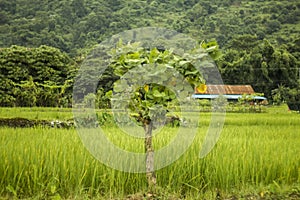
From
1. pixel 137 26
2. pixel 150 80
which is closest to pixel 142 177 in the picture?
pixel 150 80

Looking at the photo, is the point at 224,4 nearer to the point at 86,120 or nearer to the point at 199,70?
the point at 86,120

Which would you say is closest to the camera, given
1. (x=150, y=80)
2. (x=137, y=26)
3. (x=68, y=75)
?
(x=150, y=80)

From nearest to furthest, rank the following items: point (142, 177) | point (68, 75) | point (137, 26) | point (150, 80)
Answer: point (150, 80) < point (142, 177) < point (68, 75) < point (137, 26)

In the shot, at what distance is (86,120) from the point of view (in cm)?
586

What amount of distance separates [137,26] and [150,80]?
858 inches

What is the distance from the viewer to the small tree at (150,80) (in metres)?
2.18

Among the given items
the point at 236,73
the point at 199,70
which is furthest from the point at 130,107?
the point at 236,73

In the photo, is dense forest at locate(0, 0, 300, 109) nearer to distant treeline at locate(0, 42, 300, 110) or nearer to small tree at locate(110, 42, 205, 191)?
distant treeline at locate(0, 42, 300, 110)

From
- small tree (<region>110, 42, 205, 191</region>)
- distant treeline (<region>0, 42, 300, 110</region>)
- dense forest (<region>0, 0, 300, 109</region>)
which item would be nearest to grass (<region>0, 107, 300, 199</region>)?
small tree (<region>110, 42, 205, 191</region>)

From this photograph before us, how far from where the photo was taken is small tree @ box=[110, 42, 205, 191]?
7.16 feet

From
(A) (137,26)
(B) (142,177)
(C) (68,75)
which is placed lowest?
(B) (142,177)

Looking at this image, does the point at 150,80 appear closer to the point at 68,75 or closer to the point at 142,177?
the point at 142,177

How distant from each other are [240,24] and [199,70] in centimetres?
2612

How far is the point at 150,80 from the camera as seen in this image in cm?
221
